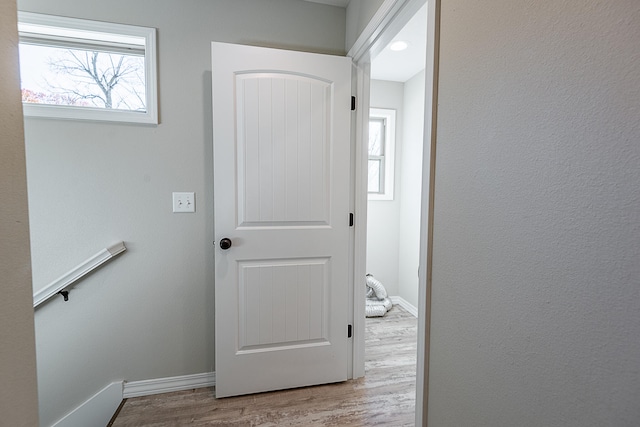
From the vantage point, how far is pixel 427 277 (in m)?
1.04

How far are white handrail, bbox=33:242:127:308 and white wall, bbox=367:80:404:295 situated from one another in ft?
7.61

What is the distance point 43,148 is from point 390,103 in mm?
2903

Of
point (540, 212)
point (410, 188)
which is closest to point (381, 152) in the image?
point (410, 188)

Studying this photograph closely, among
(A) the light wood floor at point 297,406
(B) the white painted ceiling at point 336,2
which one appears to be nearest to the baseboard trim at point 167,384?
(A) the light wood floor at point 297,406

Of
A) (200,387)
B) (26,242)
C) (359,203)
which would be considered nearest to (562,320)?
(26,242)

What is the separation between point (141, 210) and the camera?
68.8 inches

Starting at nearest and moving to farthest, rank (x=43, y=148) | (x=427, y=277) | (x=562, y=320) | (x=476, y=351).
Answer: (x=562, y=320), (x=476, y=351), (x=427, y=277), (x=43, y=148)

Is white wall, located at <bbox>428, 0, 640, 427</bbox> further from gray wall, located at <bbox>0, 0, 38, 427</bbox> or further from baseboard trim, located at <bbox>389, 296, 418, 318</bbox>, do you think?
baseboard trim, located at <bbox>389, 296, 418, 318</bbox>

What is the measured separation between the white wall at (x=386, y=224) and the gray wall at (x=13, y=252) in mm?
2817

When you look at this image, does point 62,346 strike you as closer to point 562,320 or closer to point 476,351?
point 476,351

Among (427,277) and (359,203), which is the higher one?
(359,203)

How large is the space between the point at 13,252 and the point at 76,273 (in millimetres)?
1192

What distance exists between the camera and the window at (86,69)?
1.60 metres

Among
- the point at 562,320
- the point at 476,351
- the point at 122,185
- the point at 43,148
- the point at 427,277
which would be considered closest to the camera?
the point at 562,320
